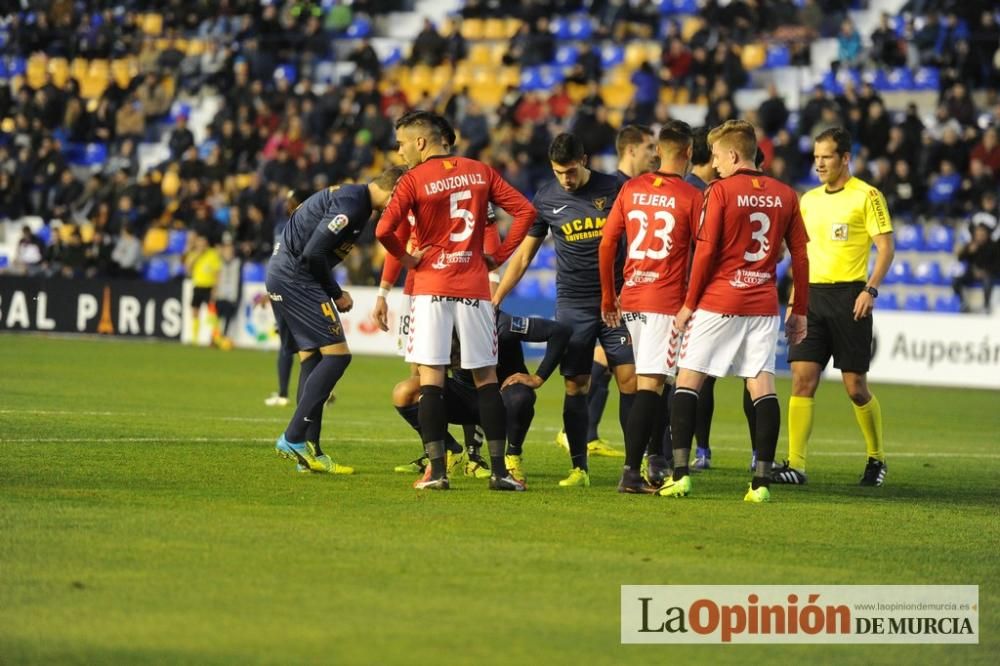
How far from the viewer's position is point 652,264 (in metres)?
10.4

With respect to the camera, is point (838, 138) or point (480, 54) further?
point (480, 54)

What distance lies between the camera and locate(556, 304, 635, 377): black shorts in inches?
441

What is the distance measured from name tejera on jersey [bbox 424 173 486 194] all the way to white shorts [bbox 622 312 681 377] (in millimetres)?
1350

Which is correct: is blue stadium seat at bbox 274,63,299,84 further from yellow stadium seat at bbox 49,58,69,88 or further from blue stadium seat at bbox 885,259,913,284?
blue stadium seat at bbox 885,259,913,284


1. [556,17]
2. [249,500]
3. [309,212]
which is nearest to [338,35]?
[556,17]

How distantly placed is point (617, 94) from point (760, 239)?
2252 cm

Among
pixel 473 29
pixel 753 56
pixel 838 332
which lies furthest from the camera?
pixel 473 29

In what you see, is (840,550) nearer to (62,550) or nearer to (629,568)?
(629,568)

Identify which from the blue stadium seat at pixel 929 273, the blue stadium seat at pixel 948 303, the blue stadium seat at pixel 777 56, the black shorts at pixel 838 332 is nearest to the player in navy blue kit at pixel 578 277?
the black shorts at pixel 838 332

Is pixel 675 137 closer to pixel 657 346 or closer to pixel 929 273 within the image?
pixel 657 346

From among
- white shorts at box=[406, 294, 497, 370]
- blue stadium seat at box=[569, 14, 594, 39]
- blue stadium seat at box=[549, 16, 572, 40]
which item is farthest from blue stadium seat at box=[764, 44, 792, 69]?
white shorts at box=[406, 294, 497, 370]

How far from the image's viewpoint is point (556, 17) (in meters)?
34.3

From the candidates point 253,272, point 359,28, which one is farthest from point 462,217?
point 359,28

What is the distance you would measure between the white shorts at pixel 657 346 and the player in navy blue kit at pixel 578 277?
847 millimetres
